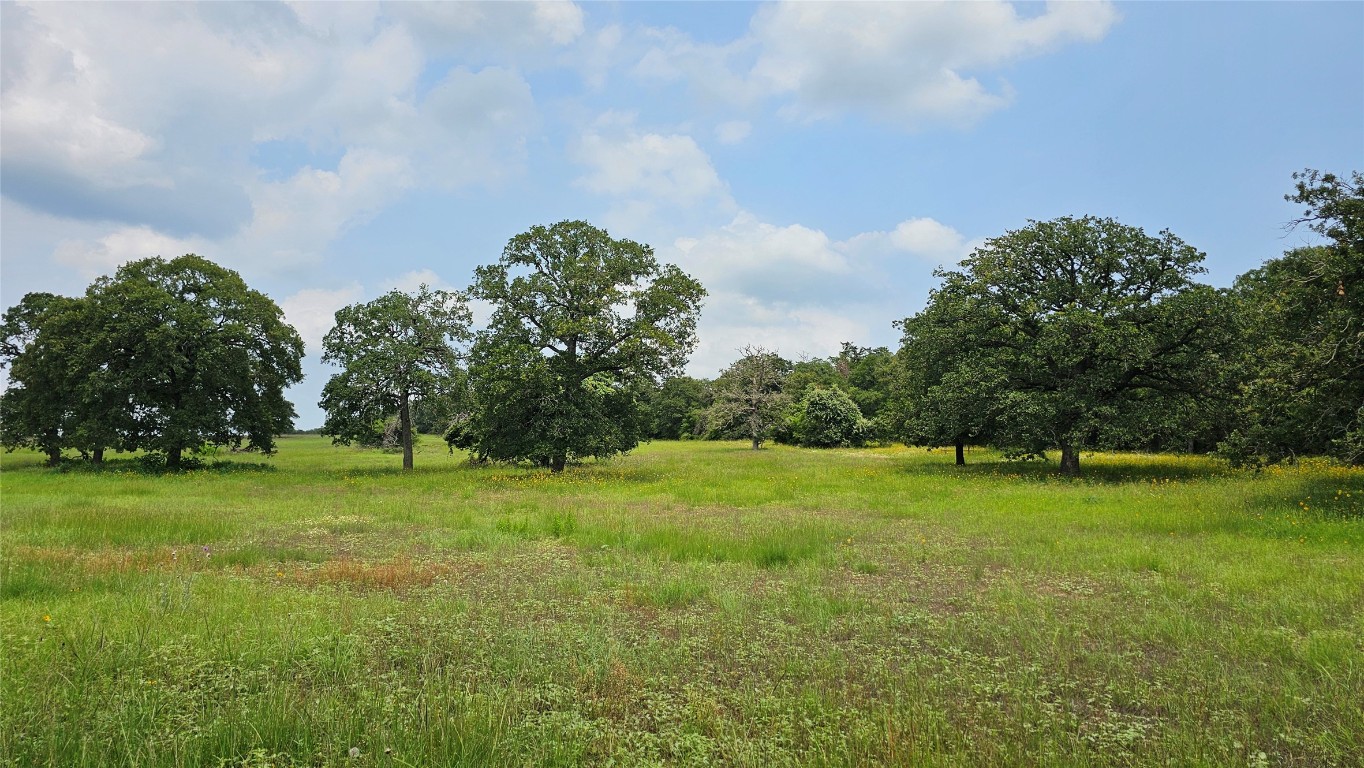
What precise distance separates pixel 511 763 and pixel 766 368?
208 ft

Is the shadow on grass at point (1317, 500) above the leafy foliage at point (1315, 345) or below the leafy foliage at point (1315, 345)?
below

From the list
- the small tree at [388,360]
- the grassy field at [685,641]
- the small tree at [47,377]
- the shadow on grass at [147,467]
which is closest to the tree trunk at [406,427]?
the small tree at [388,360]

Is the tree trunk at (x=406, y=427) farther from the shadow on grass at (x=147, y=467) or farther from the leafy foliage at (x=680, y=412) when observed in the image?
the leafy foliage at (x=680, y=412)

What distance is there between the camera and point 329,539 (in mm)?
12320

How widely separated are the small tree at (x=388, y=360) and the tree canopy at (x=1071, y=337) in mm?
25050

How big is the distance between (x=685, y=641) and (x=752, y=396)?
57816 mm

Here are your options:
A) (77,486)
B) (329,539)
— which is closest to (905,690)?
(329,539)

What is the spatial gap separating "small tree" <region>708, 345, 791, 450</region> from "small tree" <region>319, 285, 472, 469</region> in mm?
35305

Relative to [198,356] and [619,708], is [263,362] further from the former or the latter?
[619,708]

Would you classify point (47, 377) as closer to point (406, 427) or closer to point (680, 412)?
point (406, 427)

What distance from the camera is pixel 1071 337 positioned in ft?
78.8

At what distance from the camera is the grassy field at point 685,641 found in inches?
170

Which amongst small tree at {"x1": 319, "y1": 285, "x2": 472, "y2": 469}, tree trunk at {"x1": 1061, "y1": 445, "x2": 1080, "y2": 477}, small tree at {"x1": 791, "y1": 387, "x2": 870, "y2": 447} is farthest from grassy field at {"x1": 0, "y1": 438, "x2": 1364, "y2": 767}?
small tree at {"x1": 791, "y1": 387, "x2": 870, "y2": 447}

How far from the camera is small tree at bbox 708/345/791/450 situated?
6375cm
